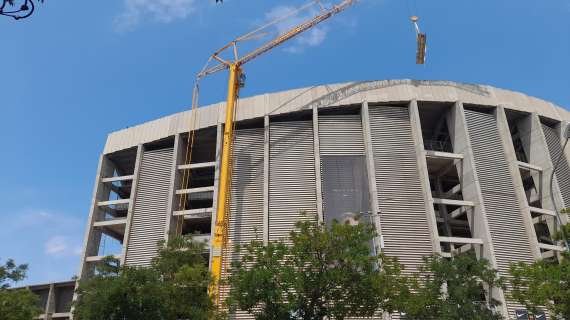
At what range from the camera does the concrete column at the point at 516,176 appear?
46500 millimetres

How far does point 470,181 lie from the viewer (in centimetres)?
4866

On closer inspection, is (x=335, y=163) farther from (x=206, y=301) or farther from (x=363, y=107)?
(x=206, y=301)

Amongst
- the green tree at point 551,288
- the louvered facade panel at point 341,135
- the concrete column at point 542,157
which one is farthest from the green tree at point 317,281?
the concrete column at point 542,157

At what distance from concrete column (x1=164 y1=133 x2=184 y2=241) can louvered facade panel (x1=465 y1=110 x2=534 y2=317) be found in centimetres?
3106

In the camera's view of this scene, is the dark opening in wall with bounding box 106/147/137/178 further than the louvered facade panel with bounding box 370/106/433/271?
Yes

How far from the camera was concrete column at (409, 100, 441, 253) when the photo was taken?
45.2 m

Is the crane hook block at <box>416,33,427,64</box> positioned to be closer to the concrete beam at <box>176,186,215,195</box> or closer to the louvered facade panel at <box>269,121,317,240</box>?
the louvered facade panel at <box>269,121,317,240</box>

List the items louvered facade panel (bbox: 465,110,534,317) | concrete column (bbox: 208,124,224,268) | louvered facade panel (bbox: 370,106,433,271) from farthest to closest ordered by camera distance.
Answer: concrete column (bbox: 208,124,224,268)
louvered facade panel (bbox: 465,110,534,317)
louvered facade panel (bbox: 370,106,433,271)

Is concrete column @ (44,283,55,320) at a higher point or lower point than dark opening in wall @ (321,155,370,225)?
lower

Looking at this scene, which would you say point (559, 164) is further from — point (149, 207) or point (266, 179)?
point (149, 207)

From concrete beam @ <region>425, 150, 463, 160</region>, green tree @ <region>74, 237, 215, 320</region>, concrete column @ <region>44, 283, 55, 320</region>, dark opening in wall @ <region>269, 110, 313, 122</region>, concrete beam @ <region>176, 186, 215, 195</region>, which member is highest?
dark opening in wall @ <region>269, 110, 313, 122</region>

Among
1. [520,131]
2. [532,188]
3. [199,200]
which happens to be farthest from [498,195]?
[199,200]

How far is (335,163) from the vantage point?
4991 centimetres

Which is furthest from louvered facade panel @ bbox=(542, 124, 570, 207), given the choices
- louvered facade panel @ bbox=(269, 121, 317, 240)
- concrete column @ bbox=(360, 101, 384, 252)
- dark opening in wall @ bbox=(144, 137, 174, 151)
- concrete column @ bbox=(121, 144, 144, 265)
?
concrete column @ bbox=(121, 144, 144, 265)
